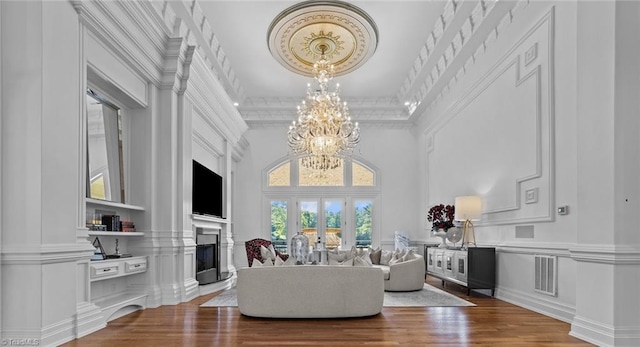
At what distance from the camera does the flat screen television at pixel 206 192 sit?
748 cm

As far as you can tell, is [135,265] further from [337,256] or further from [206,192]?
[337,256]

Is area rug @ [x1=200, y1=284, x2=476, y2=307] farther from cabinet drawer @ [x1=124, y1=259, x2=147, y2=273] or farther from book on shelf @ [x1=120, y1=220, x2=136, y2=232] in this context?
book on shelf @ [x1=120, y1=220, x2=136, y2=232]

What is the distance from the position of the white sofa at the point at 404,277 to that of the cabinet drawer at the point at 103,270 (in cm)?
396

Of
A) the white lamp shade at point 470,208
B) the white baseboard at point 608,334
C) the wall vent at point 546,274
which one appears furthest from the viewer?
the white lamp shade at point 470,208

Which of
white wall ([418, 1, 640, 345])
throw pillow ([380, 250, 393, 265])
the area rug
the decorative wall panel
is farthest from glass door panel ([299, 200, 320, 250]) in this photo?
the area rug

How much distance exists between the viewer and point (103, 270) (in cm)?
493

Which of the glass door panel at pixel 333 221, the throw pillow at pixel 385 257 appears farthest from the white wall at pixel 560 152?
the glass door panel at pixel 333 221

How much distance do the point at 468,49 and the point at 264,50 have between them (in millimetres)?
3476

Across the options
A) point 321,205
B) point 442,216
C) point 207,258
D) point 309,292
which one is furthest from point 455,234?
point 321,205

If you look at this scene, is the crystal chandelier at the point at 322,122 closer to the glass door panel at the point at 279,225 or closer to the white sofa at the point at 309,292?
the white sofa at the point at 309,292

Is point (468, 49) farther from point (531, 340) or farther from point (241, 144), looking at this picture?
point (241, 144)

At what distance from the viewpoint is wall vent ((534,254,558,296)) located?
5.28 meters

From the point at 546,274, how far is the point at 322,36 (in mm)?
4658

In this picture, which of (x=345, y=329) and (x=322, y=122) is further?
(x=322, y=122)
